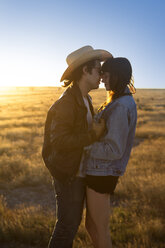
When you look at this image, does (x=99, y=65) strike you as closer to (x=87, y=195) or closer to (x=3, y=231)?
(x=87, y=195)

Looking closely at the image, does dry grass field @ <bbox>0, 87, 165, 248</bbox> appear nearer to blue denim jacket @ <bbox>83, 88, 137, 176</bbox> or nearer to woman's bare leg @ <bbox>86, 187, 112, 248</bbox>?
woman's bare leg @ <bbox>86, 187, 112, 248</bbox>

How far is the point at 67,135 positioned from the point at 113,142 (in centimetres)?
40

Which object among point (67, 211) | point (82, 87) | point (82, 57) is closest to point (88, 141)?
point (82, 87)

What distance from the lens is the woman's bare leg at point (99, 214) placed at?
2.27m

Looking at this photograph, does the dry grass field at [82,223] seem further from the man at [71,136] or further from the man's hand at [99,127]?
the man's hand at [99,127]

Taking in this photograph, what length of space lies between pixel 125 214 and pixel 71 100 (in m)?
2.75

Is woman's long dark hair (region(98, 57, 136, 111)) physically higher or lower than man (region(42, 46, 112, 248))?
higher

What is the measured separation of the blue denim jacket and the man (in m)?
0.08

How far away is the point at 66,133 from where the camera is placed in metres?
2.06

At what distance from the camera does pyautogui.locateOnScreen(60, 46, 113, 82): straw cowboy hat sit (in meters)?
2.28

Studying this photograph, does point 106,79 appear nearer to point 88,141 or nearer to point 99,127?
point 99,127

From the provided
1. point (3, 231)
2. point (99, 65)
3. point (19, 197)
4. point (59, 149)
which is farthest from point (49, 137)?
point (19, 197)

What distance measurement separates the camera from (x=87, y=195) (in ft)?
7.65

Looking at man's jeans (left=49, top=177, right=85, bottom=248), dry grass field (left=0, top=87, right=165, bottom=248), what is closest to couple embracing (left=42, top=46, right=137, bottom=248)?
man's jeans (left=49, top=177, right=85, bottom=248)
